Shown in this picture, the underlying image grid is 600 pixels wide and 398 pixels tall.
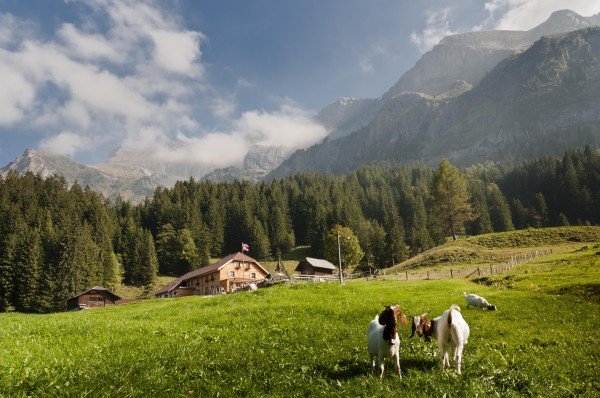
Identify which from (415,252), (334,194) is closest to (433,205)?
(415,252)

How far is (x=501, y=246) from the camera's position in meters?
85.8

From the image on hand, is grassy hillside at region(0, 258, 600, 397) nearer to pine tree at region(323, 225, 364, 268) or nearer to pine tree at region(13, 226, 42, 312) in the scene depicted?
pine tree at region(323, 225, 364, 268)

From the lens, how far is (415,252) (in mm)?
132000

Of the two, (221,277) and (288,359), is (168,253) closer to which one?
(221,277)

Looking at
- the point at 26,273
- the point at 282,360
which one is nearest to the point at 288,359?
the point at 282,360

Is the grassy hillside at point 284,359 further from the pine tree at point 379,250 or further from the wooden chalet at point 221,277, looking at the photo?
the pine tree at point 379,250

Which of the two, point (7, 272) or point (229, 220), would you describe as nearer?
point (7, 272)

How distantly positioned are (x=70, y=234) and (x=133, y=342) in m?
108

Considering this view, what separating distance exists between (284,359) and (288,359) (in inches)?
5.5

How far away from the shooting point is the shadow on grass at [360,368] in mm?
10914

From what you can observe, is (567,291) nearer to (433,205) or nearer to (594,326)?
(594,326)

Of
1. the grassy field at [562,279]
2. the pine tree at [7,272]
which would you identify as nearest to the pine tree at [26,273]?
the pine tree at [7,272]

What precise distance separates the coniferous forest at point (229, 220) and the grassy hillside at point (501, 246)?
16110 mm

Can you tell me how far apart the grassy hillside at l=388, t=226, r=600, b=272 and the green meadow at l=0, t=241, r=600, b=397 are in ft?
190
